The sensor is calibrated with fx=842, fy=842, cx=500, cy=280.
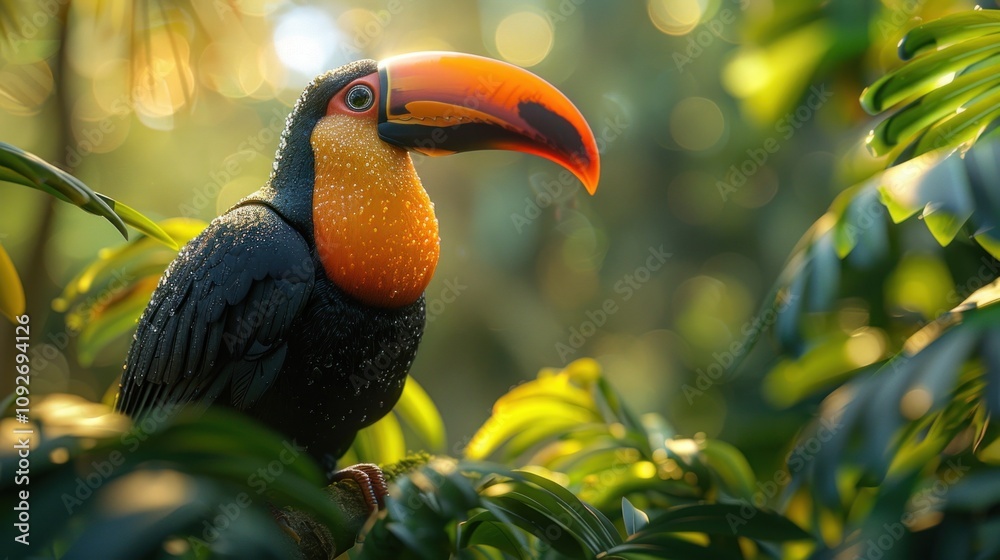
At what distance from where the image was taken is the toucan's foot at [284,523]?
1.43 metres

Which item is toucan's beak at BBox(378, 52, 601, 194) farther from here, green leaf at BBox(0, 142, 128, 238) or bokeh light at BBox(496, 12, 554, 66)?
bokeh light at BBox(496, 12, 554, 66)

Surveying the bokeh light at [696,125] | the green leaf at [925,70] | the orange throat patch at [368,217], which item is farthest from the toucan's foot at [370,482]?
the bokeh light at [696,125]

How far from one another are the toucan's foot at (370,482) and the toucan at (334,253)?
0.11 meters

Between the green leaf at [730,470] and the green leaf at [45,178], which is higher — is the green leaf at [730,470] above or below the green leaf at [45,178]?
below

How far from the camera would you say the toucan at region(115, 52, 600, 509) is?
1.46 meters

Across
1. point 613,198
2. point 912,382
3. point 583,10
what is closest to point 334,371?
point 912,382

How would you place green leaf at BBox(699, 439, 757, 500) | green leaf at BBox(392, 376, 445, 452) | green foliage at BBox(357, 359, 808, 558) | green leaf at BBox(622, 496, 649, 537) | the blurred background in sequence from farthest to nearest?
the blurred background, green leaf at BBox(392, 376, 445, 452), green leaf at BBox(699, 439, 757, 500), green leaf at BBox(622, 496, 649, 537), green foliage at BBox(357, 359, 808, 558)

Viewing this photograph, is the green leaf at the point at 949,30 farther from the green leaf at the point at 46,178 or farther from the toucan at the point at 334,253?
the green leaf at the point at 46,178

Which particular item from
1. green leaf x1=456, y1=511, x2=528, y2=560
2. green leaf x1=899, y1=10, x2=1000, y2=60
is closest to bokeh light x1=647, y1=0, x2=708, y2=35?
green leaf x1=899, y1=10, x2=1000, y2=60

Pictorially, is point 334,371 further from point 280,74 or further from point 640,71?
point 640,71

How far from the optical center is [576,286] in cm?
A: 576

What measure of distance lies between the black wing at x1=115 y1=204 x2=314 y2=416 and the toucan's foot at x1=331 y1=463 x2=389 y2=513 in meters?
0.30

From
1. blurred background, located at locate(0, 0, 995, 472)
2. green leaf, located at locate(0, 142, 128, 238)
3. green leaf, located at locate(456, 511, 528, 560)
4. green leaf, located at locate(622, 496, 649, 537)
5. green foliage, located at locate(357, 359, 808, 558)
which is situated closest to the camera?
green leaf, located at locate(0, 142, 128, 238)

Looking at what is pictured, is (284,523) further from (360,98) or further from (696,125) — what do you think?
(696,125)
